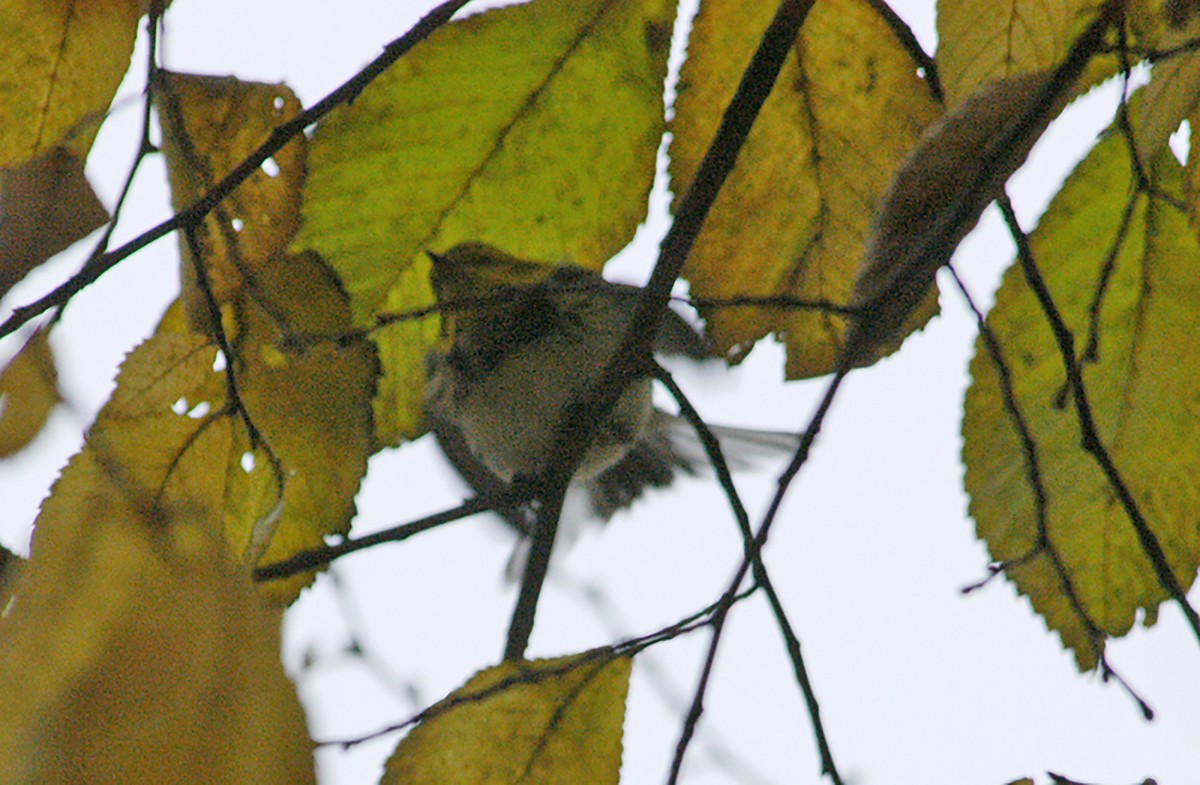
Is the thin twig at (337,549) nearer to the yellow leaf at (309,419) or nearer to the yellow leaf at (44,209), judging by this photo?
the yellow leaf at (309,419)

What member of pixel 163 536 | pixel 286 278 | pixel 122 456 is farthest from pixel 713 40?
pixel 163 536

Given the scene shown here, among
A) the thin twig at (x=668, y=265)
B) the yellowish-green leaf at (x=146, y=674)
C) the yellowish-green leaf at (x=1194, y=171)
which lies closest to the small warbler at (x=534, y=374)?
the thin twig at (x=668, y=265)

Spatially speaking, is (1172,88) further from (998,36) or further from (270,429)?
(270,429)

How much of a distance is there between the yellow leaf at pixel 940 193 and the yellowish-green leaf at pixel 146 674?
0.43m

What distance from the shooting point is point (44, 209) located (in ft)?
2.38

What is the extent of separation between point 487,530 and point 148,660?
1.09 m

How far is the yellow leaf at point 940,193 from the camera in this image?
23.9 inches

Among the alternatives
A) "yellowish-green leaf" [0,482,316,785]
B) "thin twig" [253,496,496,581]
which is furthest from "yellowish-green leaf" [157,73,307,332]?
"yellowish-green leaf" [0,482,316,785]

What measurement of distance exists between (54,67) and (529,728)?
442 millimetres

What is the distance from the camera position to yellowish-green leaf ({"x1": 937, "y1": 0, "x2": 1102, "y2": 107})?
61 centimetres

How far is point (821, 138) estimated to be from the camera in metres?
0.80

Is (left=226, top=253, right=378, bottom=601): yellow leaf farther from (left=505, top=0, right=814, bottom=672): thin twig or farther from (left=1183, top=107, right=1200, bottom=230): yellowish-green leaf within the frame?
(left=1183, top=107, right=1200, bottom=230): yellowish-green leaf

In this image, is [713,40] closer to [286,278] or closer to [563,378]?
[286,278]

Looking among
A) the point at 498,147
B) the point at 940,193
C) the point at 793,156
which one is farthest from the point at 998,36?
the point at 498,147
